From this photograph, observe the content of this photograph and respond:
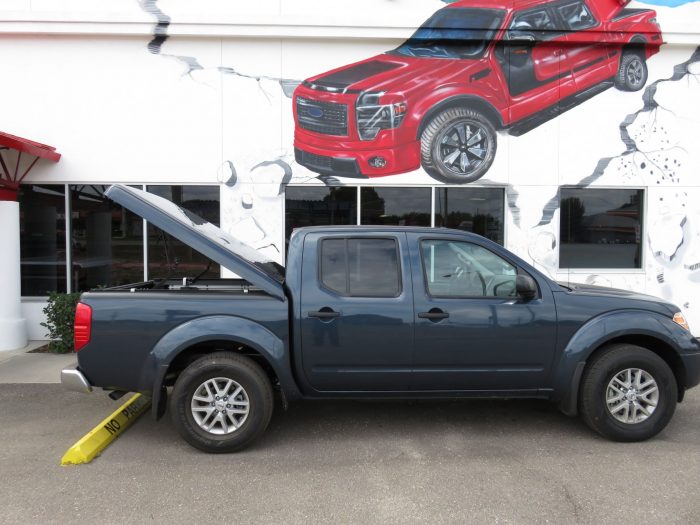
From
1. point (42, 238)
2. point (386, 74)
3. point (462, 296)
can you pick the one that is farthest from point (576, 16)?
point (42, 238)

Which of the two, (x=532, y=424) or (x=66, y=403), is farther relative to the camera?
(x=66, y=403)

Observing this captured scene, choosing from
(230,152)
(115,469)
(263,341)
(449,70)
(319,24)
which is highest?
(319,24)

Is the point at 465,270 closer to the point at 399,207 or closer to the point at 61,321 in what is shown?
the point at 399,207

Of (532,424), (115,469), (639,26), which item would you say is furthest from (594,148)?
(115,469)

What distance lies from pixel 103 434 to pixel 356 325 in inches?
91.4

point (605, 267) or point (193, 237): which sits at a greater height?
point (193, 237)

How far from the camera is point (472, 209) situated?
814 centimetres

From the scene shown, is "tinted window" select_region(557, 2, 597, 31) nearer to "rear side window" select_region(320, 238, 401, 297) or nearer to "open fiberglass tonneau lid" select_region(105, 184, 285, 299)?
"rear side window" select_region(320, 238, 401, 297)

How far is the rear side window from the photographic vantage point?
3861 millimetres

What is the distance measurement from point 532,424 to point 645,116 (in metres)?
6.61

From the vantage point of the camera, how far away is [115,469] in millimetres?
3467

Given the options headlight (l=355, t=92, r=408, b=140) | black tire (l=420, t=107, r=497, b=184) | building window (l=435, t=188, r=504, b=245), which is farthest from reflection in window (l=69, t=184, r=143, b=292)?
building window (l=435, t=188, r=504, b=245)

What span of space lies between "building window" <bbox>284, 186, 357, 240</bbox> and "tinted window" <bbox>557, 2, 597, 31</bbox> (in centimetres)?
469

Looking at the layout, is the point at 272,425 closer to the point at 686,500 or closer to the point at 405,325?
the point at 405,325
